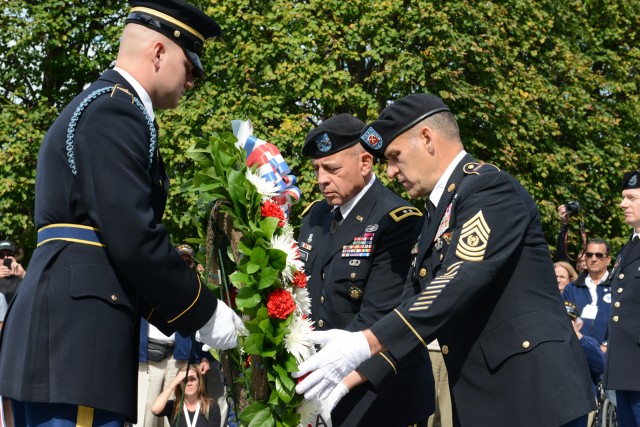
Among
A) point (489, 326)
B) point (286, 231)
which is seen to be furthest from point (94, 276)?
point (489, 326)

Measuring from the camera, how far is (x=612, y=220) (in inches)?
894

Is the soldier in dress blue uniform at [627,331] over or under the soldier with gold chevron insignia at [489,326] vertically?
under

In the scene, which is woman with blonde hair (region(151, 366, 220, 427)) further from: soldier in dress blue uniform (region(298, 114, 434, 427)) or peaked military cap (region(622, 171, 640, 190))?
peaked military cap (region(622, 171, 640, 190))

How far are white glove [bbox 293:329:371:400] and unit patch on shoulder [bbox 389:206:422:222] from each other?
4.74ft

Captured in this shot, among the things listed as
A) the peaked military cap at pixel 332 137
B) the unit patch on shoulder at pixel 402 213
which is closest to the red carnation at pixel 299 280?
the unit patch on shoulder at pixel 402 213

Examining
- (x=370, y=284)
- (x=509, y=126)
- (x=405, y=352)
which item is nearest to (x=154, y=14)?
(x=405, y=352)

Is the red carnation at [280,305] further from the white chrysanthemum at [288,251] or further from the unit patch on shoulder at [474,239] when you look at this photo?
the unit patch on shoulder at [474,239]

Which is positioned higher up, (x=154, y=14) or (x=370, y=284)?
(x=154, y=14)

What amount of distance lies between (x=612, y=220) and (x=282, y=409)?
2002 cm

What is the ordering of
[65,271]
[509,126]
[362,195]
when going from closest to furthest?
1. [65,271]
2. [362,195]
3. [509,126]

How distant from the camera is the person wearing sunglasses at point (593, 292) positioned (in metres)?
10.7

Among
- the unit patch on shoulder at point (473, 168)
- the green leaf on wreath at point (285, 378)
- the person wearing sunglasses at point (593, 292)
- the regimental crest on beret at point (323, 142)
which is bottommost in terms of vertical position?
the person wearing sunglasses at point (593, 292)

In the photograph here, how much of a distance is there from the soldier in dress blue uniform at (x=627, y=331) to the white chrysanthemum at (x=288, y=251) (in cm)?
441

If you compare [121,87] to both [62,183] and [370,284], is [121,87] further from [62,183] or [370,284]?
[370,284]
